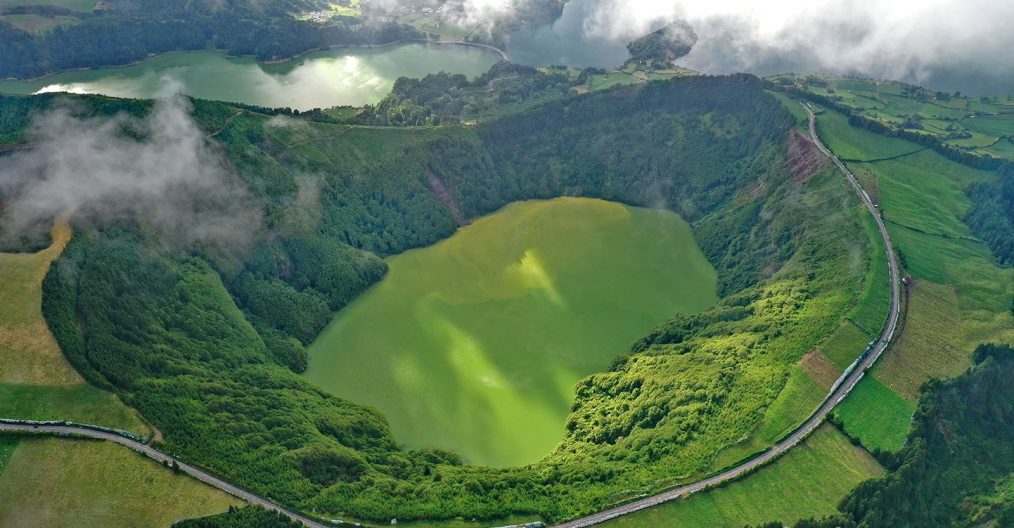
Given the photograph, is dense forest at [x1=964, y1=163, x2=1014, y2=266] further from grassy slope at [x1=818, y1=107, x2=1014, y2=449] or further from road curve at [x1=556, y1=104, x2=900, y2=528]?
road curve at [x1=556, y1=104, x2=900, y2=528]

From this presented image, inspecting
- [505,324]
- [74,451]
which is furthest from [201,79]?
[74,451]

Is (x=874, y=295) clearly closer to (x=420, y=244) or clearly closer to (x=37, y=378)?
(x=420, y=244)

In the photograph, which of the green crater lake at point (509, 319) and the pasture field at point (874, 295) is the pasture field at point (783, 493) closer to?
the pasture field at point (874, 295)

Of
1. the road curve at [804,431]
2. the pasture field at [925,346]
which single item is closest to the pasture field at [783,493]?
the road curve at [804,431]

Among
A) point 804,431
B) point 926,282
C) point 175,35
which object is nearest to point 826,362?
point 804,431

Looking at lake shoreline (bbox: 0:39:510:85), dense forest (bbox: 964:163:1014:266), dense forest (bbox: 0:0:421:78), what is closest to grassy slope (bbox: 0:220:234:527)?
dense forest (bbox: 964:163:1014:266)

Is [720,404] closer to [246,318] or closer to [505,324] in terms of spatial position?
[505,324]
